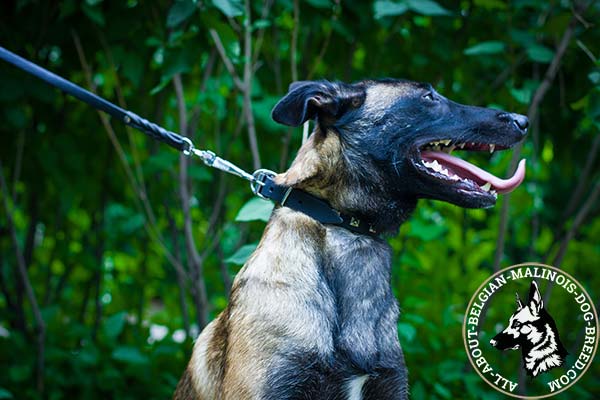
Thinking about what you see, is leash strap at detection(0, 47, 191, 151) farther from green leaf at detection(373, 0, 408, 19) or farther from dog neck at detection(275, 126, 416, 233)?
green leaf at detection(373, 0, 408, 19)

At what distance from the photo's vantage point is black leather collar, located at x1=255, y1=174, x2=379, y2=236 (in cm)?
281

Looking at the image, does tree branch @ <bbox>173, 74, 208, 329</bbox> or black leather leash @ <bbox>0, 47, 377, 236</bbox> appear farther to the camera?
tree branch @ <bbox>173, 74, 208, 329</bbox>

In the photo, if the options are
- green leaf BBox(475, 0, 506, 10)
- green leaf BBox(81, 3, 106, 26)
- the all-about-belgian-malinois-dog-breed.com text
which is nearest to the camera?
the all-about-belgian-malinois-dog-breed.com text

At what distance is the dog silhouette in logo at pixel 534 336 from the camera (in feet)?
11.9

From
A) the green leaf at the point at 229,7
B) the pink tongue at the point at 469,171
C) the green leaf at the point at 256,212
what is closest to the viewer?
the pink tongue at the point at 469,171

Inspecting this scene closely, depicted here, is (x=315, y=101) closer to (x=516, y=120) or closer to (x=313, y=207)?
(x=313, y=207)

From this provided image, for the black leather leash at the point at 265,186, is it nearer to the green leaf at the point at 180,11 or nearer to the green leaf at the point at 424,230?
the green leaf at the point at 180,11

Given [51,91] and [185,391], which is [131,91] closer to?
[51,91]

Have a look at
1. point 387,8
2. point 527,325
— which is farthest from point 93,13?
point 527,325

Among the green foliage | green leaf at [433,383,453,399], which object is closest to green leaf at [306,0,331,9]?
the green foliage

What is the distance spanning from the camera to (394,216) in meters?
2.90

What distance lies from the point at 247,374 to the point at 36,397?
8.93ft

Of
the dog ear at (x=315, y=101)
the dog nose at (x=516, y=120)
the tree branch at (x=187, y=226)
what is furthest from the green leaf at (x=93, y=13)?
the dog nose at (x=516, y=120)

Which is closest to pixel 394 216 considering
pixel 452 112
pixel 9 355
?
pixel 452 112
